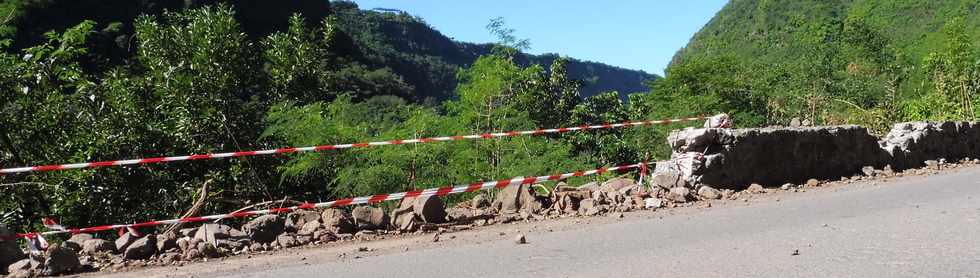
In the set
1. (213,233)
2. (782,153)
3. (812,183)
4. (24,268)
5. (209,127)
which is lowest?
(812,183)

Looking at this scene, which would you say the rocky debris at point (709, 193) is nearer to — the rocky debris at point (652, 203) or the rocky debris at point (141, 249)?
the rocky debris at point (652, 203)

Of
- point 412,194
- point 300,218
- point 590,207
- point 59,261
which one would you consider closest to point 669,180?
point 590,207

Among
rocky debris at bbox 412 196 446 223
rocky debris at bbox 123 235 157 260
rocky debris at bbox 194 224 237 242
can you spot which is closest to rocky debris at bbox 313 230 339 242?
rocky debris at bbox 194 224 237 242

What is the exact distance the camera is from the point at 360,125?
13.0m

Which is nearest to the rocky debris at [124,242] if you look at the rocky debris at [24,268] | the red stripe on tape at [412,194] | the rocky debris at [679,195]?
the rocky debris at [24,268]

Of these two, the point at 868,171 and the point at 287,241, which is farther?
the point at 868,171

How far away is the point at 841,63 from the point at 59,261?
55328 mm

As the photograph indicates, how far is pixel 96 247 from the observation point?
21.3 feet

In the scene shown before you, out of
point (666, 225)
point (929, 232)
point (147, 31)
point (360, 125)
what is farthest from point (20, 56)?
point (929, 232)

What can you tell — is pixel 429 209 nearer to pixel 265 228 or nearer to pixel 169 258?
pixel 265 228

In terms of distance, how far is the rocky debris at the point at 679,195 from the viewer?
30.3 feet

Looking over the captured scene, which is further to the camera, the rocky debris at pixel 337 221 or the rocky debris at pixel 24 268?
the rocky debris at pixel 337 221

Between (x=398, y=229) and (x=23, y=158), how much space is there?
6.12m

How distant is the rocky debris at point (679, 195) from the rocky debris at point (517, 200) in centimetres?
156
